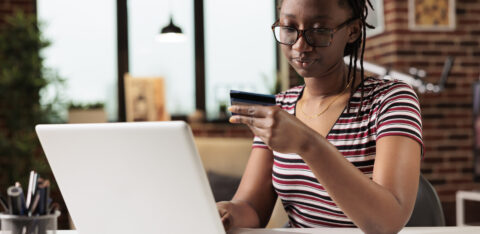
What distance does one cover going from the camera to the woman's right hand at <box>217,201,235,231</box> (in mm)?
1220

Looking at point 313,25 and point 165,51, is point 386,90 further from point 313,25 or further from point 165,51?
point 165,51

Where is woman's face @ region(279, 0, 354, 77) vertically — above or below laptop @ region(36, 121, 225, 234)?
above

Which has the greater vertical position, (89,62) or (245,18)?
(245,18)

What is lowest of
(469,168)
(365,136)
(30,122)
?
(469,168)

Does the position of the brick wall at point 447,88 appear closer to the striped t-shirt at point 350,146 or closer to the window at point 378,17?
the window at point 378,17

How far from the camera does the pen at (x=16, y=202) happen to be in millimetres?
1037

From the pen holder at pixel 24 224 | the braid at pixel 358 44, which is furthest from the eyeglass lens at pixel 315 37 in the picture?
the pen holder at pixel 24 224

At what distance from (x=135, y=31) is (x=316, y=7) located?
4.84 metres

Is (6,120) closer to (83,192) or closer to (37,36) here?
(37,36)


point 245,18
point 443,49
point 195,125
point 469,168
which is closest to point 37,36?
point 195,125

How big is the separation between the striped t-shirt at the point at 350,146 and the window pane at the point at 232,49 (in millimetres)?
4648

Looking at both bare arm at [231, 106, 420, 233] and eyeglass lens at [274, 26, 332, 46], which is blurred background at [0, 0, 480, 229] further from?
bare arm at [231, 106, 420, 233]

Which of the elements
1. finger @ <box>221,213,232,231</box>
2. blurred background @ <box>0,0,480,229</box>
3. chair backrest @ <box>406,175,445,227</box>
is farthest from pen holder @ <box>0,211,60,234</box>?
blurred background @ <box>0,0,480,229</box>

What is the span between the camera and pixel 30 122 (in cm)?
491
